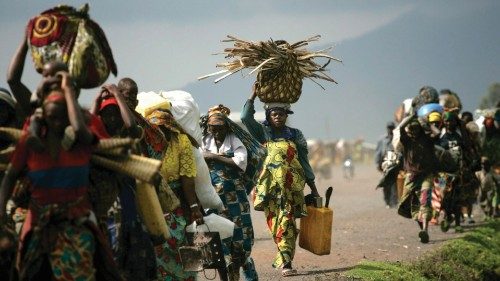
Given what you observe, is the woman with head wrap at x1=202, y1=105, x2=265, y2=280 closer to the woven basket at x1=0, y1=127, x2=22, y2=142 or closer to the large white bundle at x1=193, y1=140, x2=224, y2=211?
the large white bundle at x1=193, y1=140, x2=224, y2=211

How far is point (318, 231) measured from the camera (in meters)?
14.0

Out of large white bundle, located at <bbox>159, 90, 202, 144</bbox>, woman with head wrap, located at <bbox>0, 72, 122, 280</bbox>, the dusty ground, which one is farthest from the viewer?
the dusty ground

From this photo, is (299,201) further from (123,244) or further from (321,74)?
(123,244)

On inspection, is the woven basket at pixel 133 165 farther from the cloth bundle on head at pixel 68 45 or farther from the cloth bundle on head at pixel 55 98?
the cloth bundle on head at pixel 68 45

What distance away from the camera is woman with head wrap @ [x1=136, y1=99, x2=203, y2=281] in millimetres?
10578

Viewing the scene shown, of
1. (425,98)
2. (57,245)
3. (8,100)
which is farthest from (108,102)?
(425,98)

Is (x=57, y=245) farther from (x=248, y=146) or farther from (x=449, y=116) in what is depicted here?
(x=449, y=116)

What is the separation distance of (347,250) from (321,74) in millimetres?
3553

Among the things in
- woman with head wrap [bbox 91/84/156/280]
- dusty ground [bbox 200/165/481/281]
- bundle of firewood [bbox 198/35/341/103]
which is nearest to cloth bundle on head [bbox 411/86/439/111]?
dusty ground [bbox 200/165/481/281]

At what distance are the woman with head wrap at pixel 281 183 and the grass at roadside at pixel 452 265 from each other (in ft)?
2.77

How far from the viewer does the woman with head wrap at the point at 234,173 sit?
12828 mm

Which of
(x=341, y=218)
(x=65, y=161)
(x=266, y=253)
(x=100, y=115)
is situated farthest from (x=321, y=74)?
(x=341, y=218)

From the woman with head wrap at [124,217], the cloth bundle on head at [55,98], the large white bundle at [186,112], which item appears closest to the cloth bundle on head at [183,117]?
the large white bundle at [186,112]

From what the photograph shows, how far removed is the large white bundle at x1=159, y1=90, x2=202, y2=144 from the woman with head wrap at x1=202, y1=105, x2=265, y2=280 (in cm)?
160
